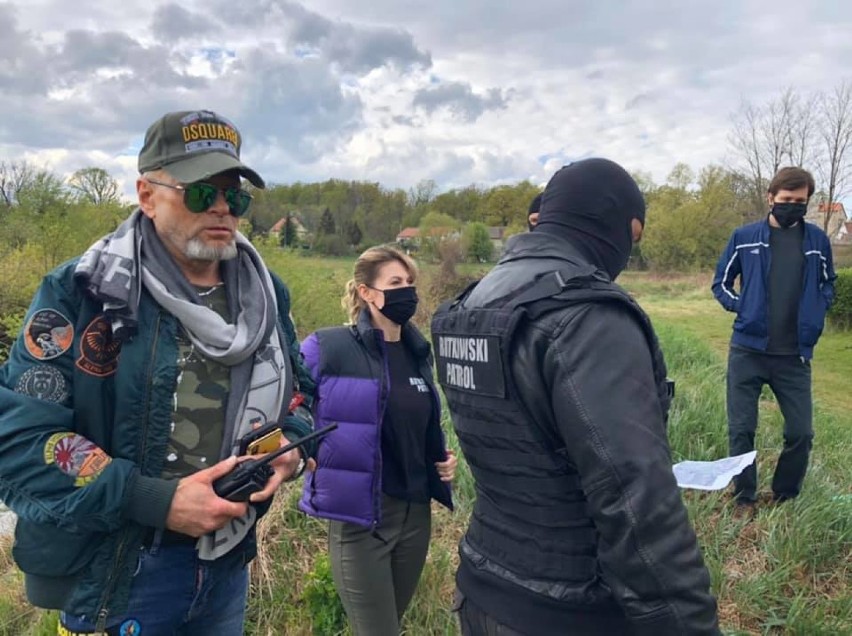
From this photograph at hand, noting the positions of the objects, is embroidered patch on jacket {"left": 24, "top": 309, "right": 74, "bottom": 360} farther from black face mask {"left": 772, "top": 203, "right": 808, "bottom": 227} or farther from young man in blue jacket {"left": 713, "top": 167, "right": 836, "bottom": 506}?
black face mask {"left": 772, "top": 203, "right": 808, "bottom": 227}

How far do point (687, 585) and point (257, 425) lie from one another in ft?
3.97

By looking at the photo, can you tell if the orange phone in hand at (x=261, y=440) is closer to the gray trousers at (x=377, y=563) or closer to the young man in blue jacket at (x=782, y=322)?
the gray trousers at (x=377, y=563)

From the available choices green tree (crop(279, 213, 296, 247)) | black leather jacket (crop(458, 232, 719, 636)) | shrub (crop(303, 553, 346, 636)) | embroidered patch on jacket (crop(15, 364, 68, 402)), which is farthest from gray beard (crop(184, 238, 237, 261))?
green tree (crop(279, 213, 296, 247))

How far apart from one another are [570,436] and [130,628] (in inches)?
52.2

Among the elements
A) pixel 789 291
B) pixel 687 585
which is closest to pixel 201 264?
pixel 687 585

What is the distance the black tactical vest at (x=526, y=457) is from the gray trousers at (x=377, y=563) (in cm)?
102

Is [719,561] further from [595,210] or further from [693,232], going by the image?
→ [693,232]

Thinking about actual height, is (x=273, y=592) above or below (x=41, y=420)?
below

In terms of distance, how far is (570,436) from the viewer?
1453 millimetres

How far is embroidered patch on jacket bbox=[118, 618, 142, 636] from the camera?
5.75 ft

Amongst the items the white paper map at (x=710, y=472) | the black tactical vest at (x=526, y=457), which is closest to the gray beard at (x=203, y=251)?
the black tactical vest at (x=526, y=457)

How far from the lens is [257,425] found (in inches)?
74.7

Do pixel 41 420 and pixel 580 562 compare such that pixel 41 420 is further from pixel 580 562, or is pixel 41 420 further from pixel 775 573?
pixel 775 573

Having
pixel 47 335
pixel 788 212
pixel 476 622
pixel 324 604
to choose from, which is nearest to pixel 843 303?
pixel 788 212
